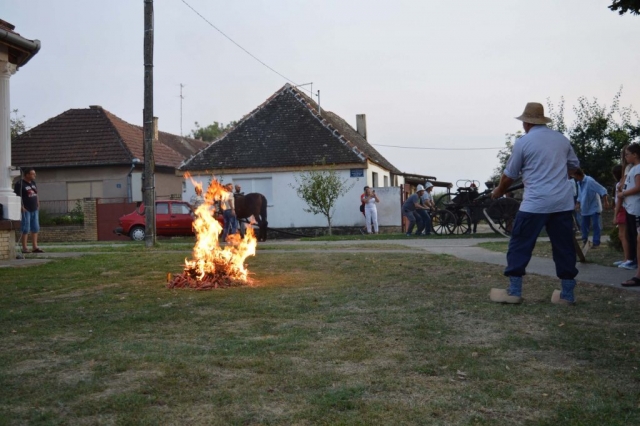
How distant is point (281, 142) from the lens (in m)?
34.5

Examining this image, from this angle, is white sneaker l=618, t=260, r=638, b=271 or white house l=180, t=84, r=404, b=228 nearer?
white sneaker l=618, t=260, r=638, b=271

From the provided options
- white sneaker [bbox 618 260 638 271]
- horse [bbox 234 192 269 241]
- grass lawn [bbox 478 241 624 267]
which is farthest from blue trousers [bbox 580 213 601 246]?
horse [bbox 234 192 269 241]

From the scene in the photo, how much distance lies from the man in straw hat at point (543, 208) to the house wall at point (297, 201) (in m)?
24.9

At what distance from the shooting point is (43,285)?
960 cm

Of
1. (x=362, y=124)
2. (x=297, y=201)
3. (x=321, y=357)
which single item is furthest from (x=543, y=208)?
(x=362, y=124)

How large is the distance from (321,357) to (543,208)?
10.8ft

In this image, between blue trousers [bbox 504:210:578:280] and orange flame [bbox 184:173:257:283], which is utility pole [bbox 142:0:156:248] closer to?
orange flame [bbox 184:173:257:283]

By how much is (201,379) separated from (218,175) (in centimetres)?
3028

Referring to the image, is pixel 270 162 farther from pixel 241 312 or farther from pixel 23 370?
pixel 23 370

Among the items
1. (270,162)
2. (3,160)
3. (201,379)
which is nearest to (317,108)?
(270,162)

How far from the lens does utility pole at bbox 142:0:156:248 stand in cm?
1883

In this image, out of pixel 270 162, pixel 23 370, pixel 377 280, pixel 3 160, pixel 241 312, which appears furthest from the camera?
pixel 270 162

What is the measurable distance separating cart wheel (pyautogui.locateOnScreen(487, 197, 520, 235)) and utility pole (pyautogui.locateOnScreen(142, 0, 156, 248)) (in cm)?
982

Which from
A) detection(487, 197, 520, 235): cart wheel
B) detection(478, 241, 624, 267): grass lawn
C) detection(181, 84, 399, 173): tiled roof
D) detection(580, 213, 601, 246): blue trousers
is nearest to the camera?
detection(478, 241, 624, 267): grass lawn
